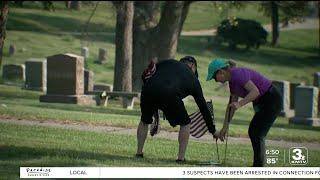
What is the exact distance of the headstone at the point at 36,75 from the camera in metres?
26.8

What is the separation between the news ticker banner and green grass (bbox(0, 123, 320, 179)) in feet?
1.73

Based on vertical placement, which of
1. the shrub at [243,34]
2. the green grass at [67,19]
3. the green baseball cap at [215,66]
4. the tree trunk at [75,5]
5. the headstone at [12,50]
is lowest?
the green baseball cap at [215,66]

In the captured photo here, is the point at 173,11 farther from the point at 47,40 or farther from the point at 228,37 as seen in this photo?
the point at 228,37

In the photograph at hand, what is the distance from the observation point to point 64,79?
72.9 ft

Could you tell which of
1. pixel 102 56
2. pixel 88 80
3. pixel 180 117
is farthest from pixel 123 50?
pixel 180 117

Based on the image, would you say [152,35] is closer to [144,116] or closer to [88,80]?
[88,80]

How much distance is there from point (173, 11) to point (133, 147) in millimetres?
14748

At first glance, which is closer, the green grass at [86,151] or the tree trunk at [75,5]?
the green grass at [86,151]

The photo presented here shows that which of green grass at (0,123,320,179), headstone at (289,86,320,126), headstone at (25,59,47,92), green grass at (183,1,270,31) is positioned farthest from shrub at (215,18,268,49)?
green grass at (0,123,320,179)

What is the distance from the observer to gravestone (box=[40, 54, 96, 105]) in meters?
22.2

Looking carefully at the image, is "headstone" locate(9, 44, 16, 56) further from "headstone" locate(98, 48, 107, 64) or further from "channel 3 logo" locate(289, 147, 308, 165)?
"channel 3 logo" locate(289, 147, 308, 165)

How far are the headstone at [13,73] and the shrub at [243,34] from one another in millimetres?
20178

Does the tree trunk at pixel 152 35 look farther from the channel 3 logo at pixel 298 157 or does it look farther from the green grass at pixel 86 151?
the channel 3 logo at pixel 298 157

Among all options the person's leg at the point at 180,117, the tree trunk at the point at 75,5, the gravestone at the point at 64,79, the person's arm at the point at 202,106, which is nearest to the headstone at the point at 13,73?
the gravestone at the point at 64,79
